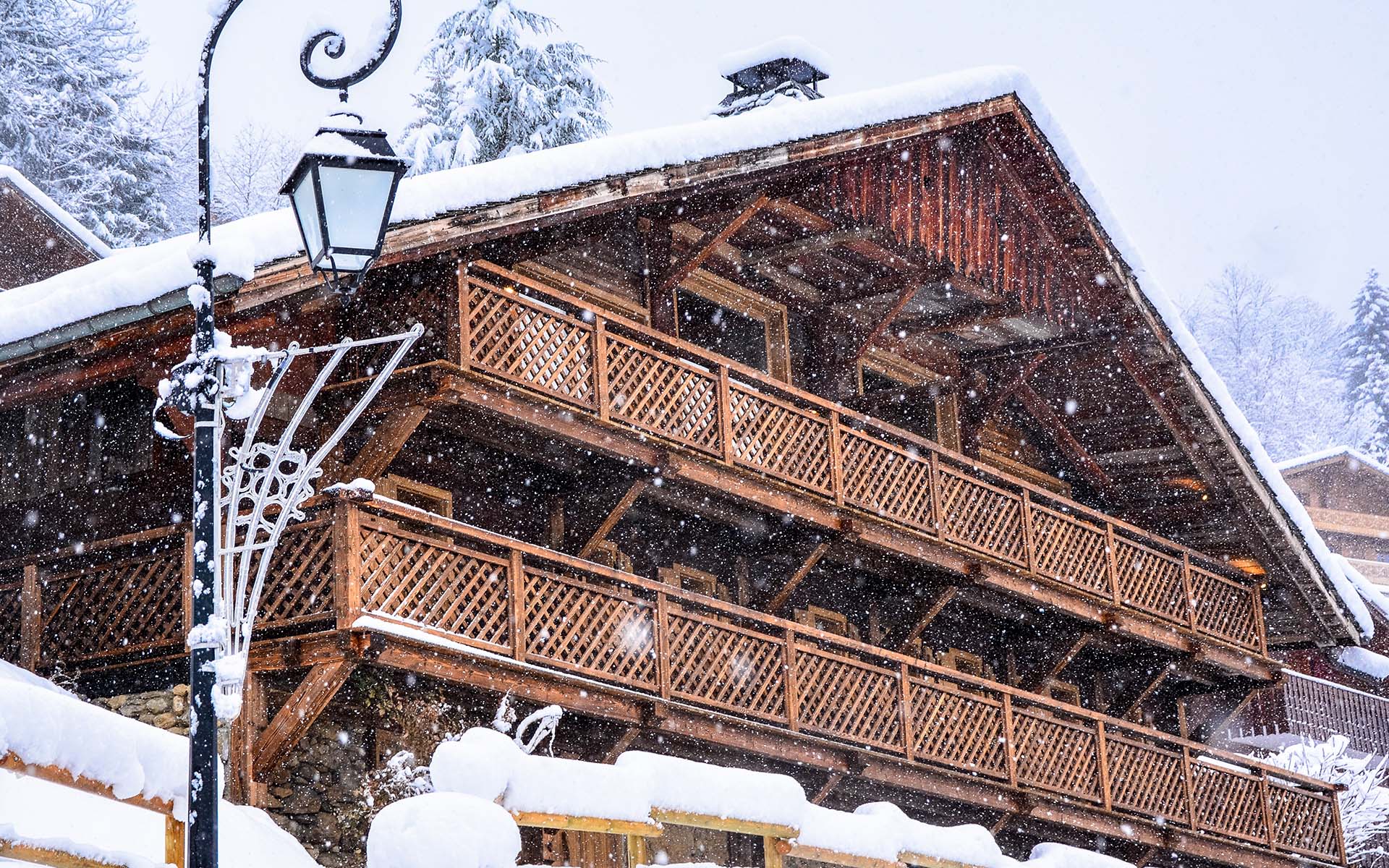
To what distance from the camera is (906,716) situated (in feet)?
56.5

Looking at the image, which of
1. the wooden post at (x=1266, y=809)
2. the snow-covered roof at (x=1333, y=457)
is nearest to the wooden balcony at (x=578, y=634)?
the wooden post at (x=1266, y=809)

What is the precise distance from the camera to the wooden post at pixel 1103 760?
1953 cm

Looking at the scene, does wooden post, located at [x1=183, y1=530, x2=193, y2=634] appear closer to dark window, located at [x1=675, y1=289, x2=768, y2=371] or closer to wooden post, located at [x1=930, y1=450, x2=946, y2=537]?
dark window, located at [x1=675, y1=289, x2=768, y2=371]

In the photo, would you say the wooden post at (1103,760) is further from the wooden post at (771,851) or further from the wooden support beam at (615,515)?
the wooden post at (771,851)

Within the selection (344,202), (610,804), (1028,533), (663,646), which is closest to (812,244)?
(1028,533)

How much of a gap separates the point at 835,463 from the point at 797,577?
4.00 ft

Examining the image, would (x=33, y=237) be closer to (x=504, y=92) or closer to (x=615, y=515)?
(x=504, y=92)

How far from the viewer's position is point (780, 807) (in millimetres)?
9945

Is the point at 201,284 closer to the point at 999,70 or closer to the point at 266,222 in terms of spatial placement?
the point at 266,222

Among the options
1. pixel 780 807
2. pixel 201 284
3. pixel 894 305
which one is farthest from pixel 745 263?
pixel 201 284

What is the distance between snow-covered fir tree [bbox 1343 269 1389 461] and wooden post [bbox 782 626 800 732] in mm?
48937

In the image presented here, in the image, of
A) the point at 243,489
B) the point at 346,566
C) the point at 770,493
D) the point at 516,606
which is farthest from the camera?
the point at 770,493

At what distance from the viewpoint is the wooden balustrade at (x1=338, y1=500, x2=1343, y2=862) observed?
13070 mm

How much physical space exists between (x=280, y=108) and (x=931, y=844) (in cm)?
12230
